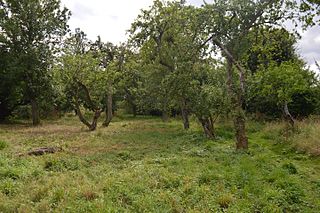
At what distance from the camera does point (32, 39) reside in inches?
1222

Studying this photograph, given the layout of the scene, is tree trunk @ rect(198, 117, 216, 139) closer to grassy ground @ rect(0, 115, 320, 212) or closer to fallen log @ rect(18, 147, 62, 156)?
grassy ground @ rect(0, 115, 320, 212)

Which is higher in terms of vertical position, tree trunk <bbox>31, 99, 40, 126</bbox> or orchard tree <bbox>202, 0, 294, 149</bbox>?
orchard tree <bbox>202, 0, 294, 149</bbox>

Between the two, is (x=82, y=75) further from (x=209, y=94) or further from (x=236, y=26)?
(x=236, y=26)

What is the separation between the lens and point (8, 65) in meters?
28.9

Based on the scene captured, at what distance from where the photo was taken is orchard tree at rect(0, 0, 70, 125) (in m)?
29.6

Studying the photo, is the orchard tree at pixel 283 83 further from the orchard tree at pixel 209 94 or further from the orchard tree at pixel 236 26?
the orchard tree at pixel 236 26

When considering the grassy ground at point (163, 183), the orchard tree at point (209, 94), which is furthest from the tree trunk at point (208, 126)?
the grassy ground at point (163, 183)

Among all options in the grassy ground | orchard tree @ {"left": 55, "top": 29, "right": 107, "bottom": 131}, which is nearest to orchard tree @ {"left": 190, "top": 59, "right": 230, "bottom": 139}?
the grassy ground

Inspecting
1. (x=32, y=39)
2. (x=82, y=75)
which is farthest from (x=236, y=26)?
(x=32, y=39)

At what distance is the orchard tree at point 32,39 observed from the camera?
29578mm

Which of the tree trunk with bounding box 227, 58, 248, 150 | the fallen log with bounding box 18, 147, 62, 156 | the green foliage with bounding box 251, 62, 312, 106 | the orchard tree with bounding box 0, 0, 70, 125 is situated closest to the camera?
the fallen log with bounding box 18, 147, 62, 156

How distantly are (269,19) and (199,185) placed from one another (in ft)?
32.0

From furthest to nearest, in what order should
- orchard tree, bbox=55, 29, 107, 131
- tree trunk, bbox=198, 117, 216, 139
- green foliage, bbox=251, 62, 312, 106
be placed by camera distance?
1. orchard tree, bbox=55, 29, 107, 131
2. tree trunk, bbox=198, 117, 216, 139
3. green foliage, bbox=251, 62, 312, 106

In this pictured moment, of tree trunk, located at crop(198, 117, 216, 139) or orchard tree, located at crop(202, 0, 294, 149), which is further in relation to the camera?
A: tree trunk, located at crop(198, 117, 216, 139)
